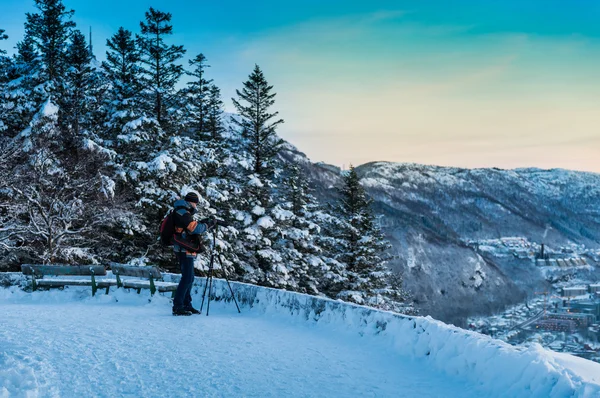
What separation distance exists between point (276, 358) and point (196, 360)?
110 centimetres

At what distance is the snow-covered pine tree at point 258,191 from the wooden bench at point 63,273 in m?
10.5

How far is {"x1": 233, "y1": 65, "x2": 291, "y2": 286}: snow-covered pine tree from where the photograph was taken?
2338 cm

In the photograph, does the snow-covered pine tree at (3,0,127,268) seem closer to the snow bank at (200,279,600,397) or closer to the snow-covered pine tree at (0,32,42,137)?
the snow-covered pine tree at (0,32,42,137)

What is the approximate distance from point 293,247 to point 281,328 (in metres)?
17.2

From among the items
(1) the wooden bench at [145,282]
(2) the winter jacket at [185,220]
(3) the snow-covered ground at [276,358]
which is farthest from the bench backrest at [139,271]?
(2) the winter jacket at [185,220]

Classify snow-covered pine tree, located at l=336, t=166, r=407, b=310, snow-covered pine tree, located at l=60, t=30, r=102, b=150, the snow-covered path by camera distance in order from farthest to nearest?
1. snow-covered pine tree, located at l=336, t=166, r=407, b=310
2. snow-covered pine tree, located at l=60, t=30, r=102, b=150
3. the snow-covered path

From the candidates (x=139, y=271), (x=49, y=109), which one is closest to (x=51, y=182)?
(x=49, y=109)

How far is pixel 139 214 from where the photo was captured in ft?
66.1

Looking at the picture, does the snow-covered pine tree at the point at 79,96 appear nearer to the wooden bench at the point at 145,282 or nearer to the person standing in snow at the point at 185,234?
the wooden bench at the point at 145,282

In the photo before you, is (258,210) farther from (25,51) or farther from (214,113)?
(25,51)

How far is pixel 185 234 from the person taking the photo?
902 centimetres

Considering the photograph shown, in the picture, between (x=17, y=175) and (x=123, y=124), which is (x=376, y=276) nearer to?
(x=123, y=124)

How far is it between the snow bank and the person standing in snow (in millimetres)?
2129

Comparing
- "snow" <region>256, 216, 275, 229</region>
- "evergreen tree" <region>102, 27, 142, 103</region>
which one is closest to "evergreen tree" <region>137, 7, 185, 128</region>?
"evergreen tree" <region>102, 27, 142, 103</region>
